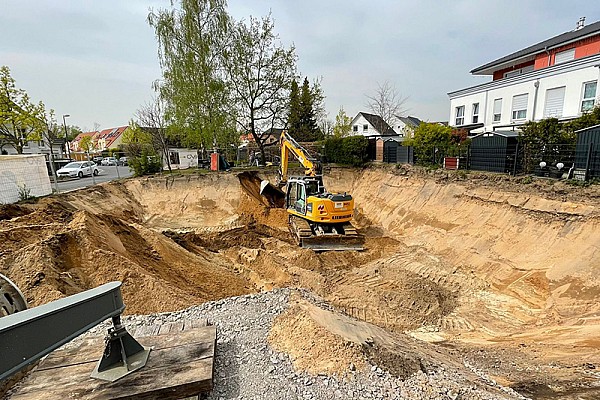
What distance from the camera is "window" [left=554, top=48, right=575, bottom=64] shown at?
18.0 metres

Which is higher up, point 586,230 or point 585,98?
point 585,98

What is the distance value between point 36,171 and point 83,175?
14.1m

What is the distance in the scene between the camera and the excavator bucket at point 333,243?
35.6 feet

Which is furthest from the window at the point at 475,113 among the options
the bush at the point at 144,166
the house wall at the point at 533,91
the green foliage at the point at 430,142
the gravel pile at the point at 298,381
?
the gravel pile at the point at 298,381

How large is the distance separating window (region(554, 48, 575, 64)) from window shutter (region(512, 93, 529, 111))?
3791 millimetres

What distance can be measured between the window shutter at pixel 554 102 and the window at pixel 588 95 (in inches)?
36.6

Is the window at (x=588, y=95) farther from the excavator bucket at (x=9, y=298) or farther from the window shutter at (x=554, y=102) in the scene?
the excavator bucket at (x=9, y=298)

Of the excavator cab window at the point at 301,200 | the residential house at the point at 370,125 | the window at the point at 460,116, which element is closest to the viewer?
the excavator cab window at the point at 301,200

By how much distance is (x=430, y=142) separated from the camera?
1481 cm

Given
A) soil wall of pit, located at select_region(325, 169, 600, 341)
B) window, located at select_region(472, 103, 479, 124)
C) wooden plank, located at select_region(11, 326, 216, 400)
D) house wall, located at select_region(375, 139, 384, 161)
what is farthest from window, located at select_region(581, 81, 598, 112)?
wooden plank, located at select_region(11, 326, 216, 400)

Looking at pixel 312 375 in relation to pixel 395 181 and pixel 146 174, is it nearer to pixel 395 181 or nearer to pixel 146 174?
pixel 395 181

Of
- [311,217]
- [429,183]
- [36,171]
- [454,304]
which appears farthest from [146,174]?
[454,304]

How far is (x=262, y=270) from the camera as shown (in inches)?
359

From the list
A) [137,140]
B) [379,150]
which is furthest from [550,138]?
[137,140]
